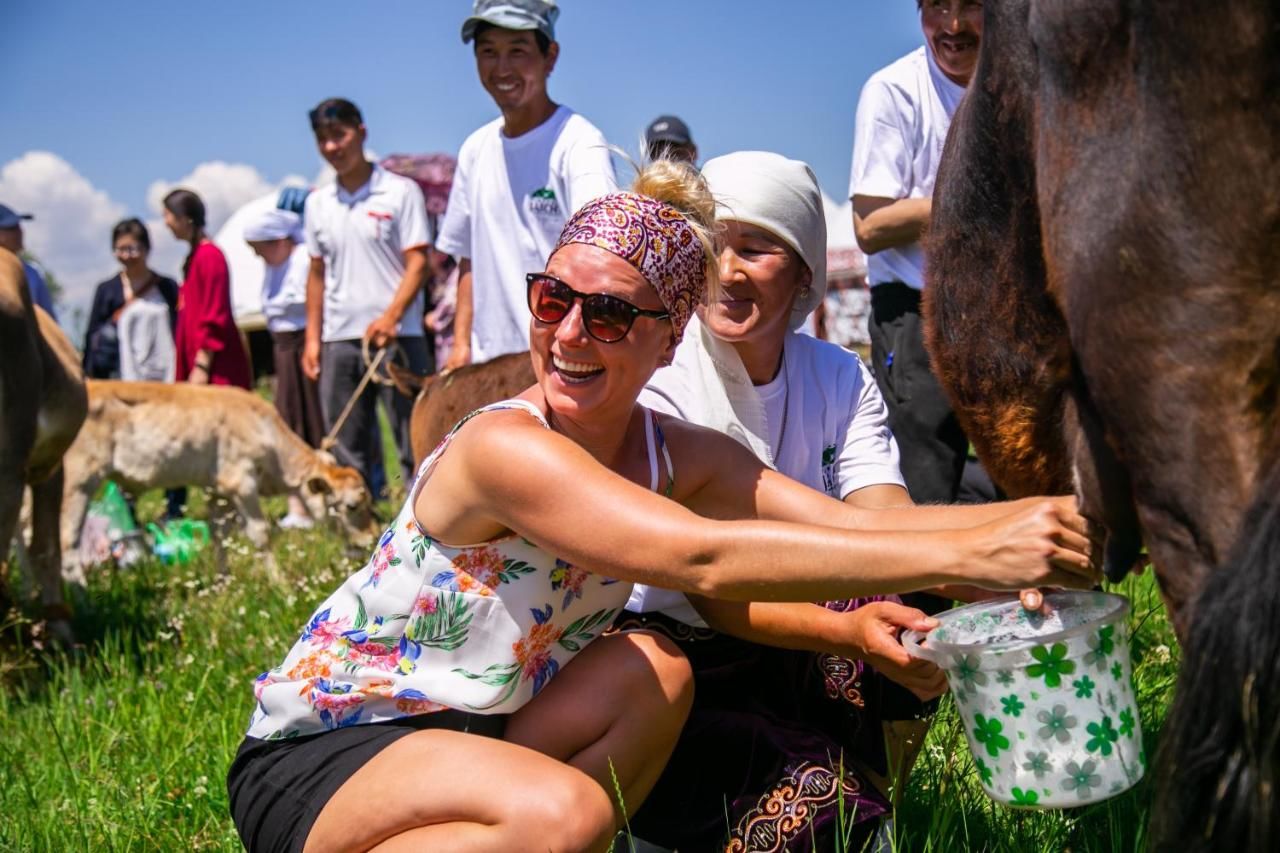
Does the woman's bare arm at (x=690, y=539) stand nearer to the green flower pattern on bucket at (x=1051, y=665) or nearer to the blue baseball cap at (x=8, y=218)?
the green flower pattern on bucket at (x=1051, y=665)

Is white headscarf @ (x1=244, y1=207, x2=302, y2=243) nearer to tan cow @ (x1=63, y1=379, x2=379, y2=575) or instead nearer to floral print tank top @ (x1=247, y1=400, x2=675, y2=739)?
tan cow @ (x1=63, y1=379, x2=379, y2=575)

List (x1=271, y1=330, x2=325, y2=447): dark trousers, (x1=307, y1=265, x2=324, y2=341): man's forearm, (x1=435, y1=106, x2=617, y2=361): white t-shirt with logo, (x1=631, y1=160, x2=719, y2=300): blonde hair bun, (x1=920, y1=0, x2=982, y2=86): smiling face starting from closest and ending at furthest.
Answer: (x1=631, y1=160, x2=719, y2=300): blonde hair bun
(x1=920, y1=0, x2=982, y2=86): smiling face
(x1=435, y1=106, x2=617, y2=361): white t-shirt with logo
(x1=307, y1=265, x2=324, y2=341): man's forearm
(x1=271, y1=330, x2=325, y2=447): dark trousers

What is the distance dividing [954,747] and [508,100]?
3434 mm

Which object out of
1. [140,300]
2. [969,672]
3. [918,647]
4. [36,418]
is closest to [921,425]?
[918,647]

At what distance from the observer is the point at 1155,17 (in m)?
1.68

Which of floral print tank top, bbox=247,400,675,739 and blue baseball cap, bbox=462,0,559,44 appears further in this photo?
blue baseball cap, bbox=462,0,559,44

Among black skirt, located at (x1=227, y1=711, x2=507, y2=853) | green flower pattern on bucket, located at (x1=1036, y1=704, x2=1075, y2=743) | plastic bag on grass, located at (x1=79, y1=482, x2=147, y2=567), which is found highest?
green flower pattern on bucket, located at (x1=1036, y1=704, x2=1075, y2=743)

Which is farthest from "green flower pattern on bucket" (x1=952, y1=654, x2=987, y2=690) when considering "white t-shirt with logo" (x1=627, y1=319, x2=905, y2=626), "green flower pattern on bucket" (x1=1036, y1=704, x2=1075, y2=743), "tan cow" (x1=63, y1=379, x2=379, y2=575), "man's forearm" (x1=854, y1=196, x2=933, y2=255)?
"tan cow" (x1=63, y1=379, x2=379, y2=575)

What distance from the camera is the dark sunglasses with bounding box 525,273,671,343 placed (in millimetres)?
2482

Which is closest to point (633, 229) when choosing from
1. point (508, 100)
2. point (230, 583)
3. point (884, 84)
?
point (884, 84)

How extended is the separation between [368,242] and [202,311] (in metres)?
2.06

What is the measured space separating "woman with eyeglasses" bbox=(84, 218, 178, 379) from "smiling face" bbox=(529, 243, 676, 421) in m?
7.98

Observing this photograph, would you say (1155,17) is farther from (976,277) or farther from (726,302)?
(726,302)

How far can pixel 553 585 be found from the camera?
99.3 inches
